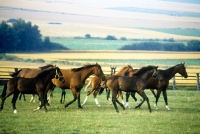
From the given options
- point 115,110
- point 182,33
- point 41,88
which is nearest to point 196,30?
point 182,33

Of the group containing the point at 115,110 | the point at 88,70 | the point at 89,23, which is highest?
the point at 89,23

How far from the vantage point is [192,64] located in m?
Answer: 29.2

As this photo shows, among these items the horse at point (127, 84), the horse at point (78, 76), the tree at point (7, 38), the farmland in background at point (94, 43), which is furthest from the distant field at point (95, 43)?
the horse at point (127, 84)

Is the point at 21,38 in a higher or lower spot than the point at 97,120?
higher

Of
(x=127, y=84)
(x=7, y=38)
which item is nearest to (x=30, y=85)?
(x=127, y=84)

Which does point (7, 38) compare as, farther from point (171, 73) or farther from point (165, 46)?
point (171, 73)

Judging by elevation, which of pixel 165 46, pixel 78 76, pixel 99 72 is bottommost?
pixel 78 76

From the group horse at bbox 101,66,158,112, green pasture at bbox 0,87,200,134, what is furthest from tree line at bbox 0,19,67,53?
horse at bbox 101,66,158,112

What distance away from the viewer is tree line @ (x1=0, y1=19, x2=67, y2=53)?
26.0 metres

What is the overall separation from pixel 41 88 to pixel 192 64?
15132mm

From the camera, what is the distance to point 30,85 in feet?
51.9

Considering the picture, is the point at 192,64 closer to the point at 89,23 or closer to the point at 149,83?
the point at 89,23

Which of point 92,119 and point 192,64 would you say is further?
point 192,64

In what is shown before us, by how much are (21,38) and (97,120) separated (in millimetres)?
13559
